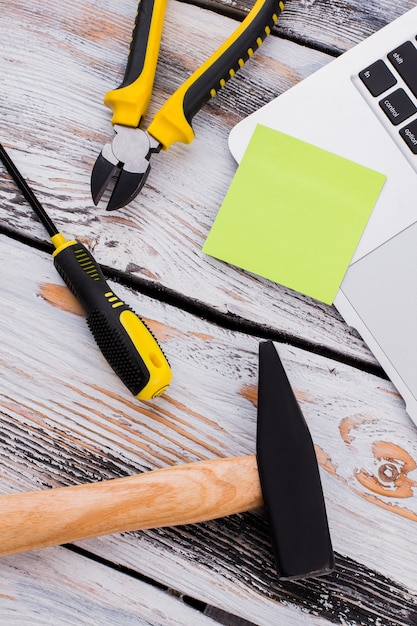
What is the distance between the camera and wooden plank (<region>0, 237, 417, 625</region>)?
59 centimetres

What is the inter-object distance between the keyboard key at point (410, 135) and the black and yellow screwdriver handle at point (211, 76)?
6.8 inches

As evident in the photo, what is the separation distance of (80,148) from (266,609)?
1.65 ft

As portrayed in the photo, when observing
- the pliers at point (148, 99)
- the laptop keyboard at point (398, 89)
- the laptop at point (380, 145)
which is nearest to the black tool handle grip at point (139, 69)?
the pliers at point (148, 99)

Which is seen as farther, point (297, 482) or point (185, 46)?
point (185, 46)

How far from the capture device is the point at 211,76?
607mm

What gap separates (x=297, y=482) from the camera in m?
0.55

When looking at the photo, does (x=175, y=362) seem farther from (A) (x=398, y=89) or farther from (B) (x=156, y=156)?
(A) (x=398, y=89)

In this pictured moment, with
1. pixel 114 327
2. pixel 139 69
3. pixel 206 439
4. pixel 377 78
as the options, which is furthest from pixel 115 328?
pixel 377 78

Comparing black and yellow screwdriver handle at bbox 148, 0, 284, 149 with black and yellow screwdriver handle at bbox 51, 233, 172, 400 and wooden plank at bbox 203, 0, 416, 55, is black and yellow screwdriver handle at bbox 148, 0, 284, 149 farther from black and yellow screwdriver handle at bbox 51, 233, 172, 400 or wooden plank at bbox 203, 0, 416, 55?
black and yellow screwdriver handle at bbox 51, 233, 172, 400

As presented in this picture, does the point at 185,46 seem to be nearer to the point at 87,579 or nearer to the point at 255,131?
the point at 255,131

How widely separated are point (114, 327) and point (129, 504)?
0.16m

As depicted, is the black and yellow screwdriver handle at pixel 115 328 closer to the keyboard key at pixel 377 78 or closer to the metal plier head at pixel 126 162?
the metal plier head at pixel 126 162

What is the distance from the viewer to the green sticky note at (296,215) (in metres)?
0.61

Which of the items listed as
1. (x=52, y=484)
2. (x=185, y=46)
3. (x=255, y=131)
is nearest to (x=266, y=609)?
(x=52, y=484)
